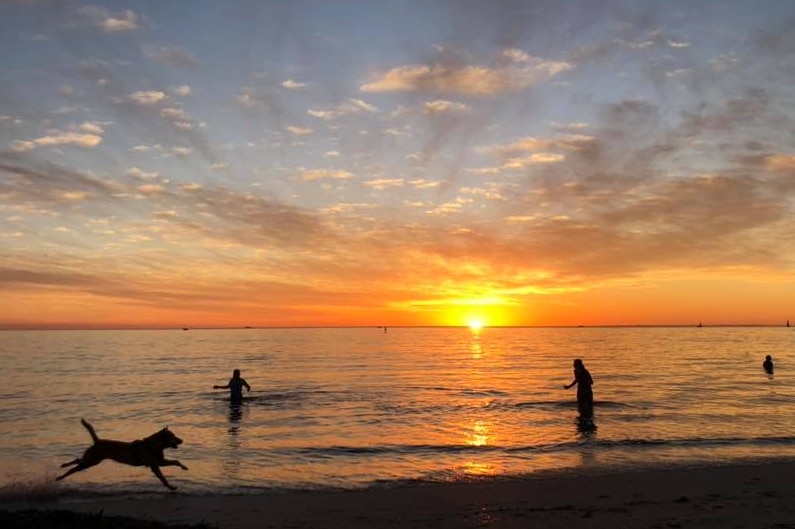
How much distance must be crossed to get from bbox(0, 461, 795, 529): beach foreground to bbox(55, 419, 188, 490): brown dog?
841 millimetres

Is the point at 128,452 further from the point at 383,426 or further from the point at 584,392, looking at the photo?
the point at 584,392

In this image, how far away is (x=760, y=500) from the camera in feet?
38.6

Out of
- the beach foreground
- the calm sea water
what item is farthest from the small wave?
the beach foreground

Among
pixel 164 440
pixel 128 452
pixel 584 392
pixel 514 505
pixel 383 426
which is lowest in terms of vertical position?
pixel 383 426

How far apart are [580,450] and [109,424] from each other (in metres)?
19.9

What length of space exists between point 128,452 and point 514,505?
27.0 feet

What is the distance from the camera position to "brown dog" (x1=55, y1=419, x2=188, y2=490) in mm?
11781

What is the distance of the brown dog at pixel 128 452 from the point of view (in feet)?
38.7

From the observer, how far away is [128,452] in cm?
1210

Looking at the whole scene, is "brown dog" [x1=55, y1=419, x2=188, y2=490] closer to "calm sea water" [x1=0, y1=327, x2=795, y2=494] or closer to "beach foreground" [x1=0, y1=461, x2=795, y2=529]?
"beach foreground" [x1=0, y1=461, x2=795, y2=529]

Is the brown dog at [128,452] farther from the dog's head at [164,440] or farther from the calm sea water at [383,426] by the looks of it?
the calm sea water at [383,426]

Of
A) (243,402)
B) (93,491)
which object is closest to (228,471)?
(93,491)

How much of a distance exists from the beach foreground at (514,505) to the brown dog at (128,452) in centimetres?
84

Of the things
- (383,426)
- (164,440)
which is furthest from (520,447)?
(164,440)
